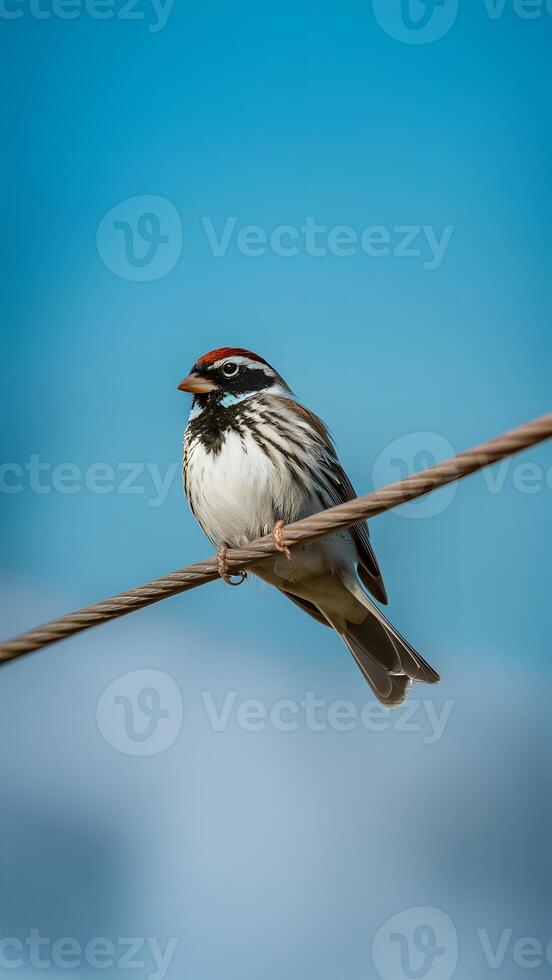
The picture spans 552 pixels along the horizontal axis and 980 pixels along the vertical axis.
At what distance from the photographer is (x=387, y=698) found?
16.7 feet

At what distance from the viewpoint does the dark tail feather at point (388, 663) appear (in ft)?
16.5

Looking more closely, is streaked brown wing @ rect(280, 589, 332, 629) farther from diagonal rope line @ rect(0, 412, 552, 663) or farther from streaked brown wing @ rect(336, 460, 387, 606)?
diagonal rope line @ rect(0, 412, 552, 663)

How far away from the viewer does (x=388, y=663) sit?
511 centimetres

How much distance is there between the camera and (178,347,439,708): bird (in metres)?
4.71

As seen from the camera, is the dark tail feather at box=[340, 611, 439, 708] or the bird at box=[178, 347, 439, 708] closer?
the bird at box=[178, 347, 439, 708]

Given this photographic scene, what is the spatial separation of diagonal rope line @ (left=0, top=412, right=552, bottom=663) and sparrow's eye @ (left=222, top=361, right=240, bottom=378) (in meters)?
1.40

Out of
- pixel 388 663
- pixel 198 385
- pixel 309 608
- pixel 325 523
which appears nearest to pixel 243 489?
pixel 198 385

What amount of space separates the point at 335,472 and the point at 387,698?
107 cm

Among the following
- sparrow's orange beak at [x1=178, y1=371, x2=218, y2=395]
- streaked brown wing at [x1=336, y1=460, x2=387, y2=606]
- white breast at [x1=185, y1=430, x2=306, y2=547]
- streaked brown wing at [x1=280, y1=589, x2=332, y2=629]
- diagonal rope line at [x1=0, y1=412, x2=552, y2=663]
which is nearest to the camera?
diagonal rope line at [x1=0, y1=412, x2=552, y2=663]

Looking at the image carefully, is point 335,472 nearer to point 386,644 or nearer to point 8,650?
point 386,644

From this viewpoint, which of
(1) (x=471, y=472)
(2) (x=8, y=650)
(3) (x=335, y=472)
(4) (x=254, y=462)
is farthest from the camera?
(3) (x=335, y=472)

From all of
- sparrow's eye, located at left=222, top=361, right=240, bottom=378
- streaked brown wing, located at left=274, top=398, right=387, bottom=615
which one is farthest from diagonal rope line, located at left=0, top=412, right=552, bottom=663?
sparrow's eye, located at left=222, top=361, right=240, bottom=378

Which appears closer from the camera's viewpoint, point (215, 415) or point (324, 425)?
point (215, 415)

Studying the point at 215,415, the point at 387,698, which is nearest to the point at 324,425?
the point at 215,415
